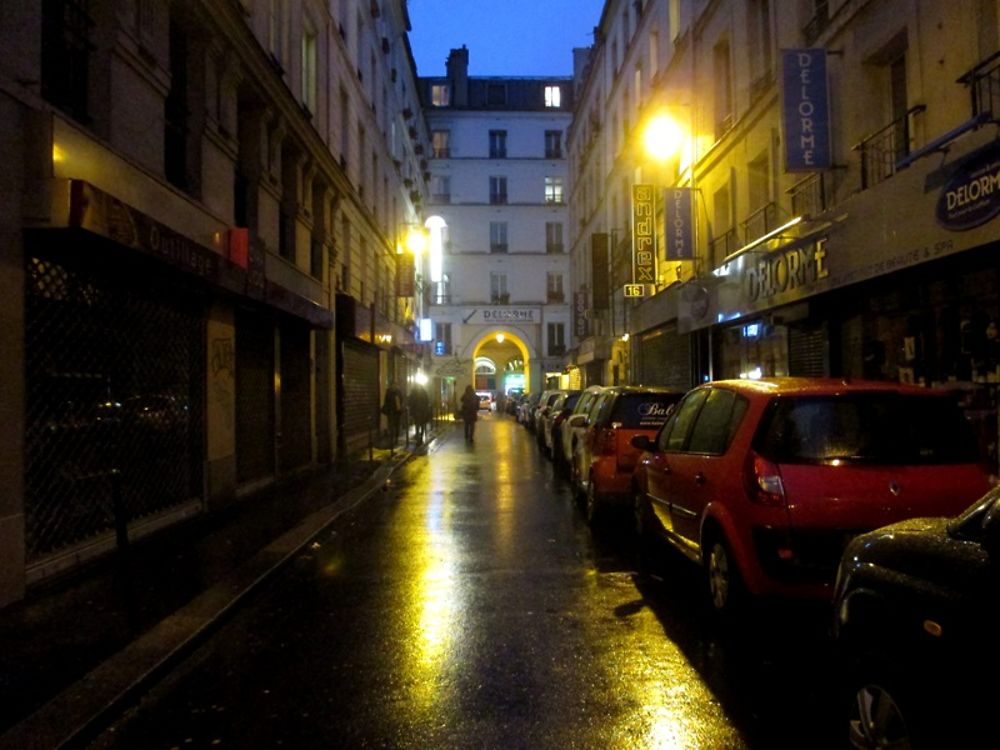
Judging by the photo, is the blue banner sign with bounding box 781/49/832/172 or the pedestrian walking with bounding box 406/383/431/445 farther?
the pedestrian walking with bounding box 406/383/431/445

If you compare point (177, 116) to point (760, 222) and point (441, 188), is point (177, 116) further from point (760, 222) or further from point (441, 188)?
point (441, 188)

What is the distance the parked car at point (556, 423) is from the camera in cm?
1688

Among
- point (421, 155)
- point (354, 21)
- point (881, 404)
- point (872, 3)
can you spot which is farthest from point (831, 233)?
point (421, 155)

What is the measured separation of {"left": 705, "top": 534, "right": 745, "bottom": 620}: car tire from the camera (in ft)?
17.7

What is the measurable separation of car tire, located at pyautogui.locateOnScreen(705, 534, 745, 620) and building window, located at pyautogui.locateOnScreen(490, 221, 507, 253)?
47.1 meters

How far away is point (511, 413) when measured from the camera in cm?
5369

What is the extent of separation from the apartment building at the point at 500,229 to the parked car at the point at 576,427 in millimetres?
34367

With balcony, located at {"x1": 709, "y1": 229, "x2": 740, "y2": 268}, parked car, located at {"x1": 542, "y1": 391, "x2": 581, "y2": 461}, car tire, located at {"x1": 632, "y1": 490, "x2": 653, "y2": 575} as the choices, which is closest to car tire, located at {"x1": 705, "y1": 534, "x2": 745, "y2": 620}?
car tire, located at {"x1": 632, "y1": 490, "x2": 653, "y2": 575}

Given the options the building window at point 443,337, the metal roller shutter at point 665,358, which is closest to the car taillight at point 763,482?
the metal roller shutter at point 665,358

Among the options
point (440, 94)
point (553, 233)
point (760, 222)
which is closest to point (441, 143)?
point (440, 94)

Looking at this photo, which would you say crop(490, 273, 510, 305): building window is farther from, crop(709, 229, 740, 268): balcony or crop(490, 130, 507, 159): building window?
crop(709, 229, 740, 268): balcony

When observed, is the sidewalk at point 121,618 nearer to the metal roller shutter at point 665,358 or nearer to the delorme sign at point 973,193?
the delorme sign at point 973,193

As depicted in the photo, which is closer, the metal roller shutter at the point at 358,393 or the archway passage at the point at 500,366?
the metal roller shutter at the point at 358,393

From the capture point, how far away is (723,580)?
18.7 feet
